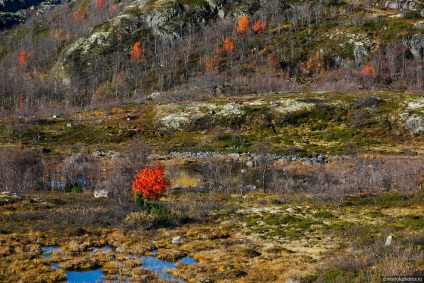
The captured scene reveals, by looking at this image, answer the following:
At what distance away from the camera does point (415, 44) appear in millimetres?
168875

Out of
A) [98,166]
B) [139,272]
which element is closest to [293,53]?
[98,166]

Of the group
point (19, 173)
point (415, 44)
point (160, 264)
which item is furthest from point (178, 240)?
point (415, 44)

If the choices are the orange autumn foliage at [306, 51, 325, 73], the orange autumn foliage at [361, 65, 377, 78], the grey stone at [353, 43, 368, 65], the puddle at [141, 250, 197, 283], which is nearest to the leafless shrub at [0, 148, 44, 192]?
the puddle at [141, 250, 197, 283]

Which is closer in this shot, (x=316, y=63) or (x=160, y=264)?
(x=160, y=264)

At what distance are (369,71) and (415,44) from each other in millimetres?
28619

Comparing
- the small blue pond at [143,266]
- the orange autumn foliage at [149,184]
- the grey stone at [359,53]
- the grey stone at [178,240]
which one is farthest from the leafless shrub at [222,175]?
the grey stone at [359,53]

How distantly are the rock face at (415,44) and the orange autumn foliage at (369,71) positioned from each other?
2283cm

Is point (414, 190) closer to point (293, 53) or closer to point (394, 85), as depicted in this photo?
point (394, 85)

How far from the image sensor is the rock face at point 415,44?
168 metres

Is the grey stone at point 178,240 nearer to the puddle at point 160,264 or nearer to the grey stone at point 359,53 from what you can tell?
the puddle at point 160,264

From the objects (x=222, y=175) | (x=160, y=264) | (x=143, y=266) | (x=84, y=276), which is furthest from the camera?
(x=222, y=175)

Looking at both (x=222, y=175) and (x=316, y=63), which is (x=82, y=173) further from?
(x=316, y=63)

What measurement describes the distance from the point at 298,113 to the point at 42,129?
77019 mm

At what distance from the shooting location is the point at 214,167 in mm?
75438
